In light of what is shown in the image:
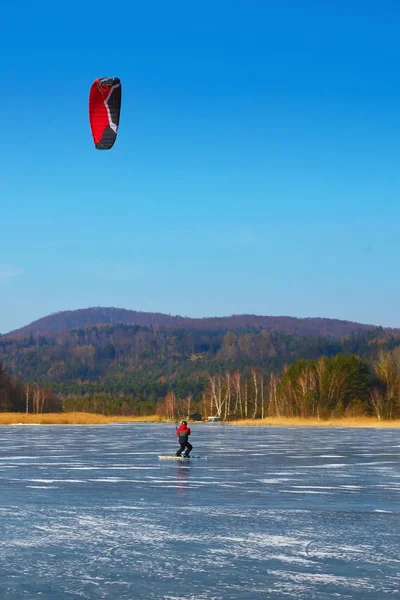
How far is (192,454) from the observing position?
33812 millimetres

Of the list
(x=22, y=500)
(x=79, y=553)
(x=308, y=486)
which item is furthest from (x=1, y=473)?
(x=79, y=553)

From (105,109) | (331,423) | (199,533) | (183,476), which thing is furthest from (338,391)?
(199,533)

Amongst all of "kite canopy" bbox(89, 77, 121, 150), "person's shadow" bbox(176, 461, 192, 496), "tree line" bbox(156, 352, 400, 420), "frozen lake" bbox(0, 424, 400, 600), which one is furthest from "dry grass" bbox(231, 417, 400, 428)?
"frozen lake" bbox(0, 424, 400, 600)

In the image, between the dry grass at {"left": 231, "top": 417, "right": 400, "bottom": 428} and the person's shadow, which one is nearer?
the person's shadow

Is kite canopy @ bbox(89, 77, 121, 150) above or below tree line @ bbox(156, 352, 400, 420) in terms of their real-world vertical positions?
above

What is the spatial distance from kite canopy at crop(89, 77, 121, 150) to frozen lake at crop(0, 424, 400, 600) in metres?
15.1

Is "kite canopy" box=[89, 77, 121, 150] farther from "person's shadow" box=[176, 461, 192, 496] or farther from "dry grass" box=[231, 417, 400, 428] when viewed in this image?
"dry grass" box=[231, 417, 400, 428]

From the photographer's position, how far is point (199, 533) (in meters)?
13.6

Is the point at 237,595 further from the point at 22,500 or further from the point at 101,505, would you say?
the point at 22,500

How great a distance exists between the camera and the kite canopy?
36.4 m

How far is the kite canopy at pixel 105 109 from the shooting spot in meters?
36.4

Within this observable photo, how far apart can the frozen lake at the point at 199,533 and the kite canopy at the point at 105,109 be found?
15.1 meters

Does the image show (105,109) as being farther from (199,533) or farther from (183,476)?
(199,533)

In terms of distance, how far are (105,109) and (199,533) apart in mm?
26408
